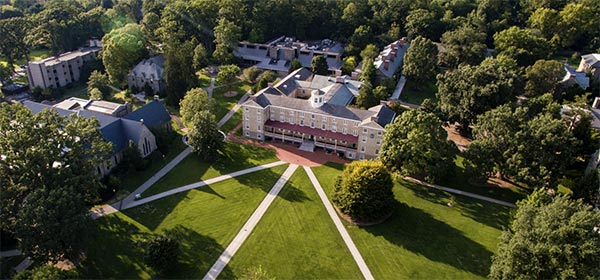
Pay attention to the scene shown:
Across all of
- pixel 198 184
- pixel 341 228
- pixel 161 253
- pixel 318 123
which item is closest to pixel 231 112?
pixel 318 123

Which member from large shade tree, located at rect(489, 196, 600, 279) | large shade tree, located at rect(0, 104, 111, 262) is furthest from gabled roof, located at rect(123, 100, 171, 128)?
large shade tree, located at rect(489, 196, 600, 279)

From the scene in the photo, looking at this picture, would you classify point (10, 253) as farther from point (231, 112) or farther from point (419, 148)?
point (419, 148)

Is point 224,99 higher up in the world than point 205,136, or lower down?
lower down

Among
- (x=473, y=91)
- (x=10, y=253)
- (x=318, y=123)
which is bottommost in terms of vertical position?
(x=10, y=253)

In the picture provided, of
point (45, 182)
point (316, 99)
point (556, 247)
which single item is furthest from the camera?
point (316, 99)

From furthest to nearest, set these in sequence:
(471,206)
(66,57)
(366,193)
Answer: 1. (66,57)
2. (471,206)
3. (366,193)

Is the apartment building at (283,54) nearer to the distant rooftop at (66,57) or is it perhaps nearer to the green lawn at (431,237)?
the distant rooftop at (66,57)

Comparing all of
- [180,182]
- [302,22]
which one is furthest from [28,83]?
[302,22]
